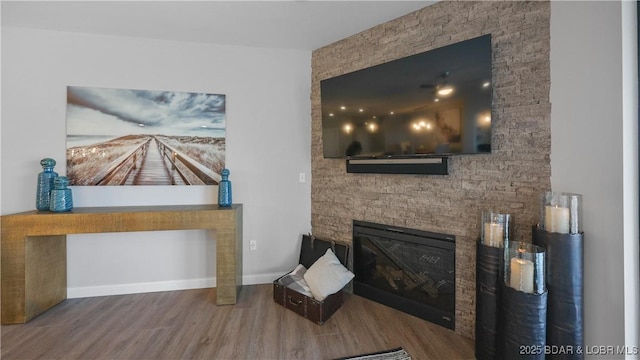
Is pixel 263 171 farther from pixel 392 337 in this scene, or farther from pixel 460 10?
pixel 460 10

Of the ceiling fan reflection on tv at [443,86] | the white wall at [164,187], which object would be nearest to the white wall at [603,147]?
the ceiling fan reflection on tv at [443,86]

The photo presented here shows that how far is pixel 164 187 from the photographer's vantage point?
262 centimetres

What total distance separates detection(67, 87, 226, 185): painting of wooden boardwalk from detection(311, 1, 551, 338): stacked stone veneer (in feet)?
4.53

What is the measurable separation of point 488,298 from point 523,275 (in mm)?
279

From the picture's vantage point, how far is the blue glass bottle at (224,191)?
250 cm

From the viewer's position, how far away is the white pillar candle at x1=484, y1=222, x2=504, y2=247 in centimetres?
159

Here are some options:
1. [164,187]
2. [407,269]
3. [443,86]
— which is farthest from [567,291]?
[164,187]

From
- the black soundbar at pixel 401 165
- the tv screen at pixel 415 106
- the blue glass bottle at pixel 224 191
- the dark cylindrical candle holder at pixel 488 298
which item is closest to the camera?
the dark cylindrical candle holder at pixel 488 298

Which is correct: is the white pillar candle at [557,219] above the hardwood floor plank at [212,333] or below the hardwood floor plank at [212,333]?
above

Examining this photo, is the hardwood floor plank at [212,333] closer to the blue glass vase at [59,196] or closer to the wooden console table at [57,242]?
the wooden console table at [57,242]

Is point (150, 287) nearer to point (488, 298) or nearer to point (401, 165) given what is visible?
point (401, 165)

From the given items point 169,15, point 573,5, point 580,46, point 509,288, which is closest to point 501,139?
point 580,46

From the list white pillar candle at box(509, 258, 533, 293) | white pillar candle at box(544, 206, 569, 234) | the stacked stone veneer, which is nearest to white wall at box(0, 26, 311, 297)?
the stacked stone veneer

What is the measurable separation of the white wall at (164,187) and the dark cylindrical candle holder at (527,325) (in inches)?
76.6
